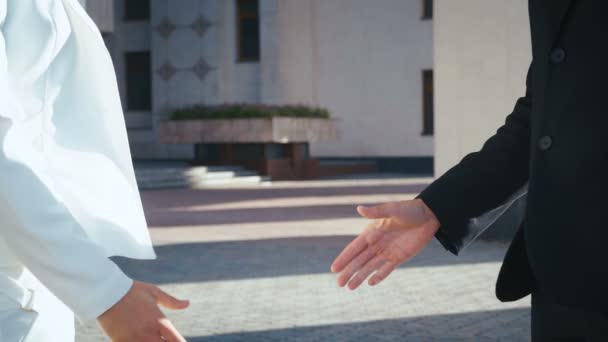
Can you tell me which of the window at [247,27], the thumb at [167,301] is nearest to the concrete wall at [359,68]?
the window at [247,27]

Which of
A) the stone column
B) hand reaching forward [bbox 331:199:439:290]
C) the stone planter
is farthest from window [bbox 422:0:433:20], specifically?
hand reaching forward [bbox 331:199:439:290]

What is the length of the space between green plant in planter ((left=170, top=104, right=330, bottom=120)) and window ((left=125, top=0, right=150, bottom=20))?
6564mm

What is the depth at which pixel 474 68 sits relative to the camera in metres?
8.62

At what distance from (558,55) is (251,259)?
20.1 feet

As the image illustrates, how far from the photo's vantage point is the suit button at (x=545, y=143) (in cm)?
149

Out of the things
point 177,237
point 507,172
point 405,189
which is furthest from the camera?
point 405,189

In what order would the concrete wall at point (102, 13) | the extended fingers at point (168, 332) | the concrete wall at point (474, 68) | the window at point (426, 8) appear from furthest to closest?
the window at point (426, 8) → the concrete wall at point (102, 13) → the concrete wall at point (474, 68) → the extended fingers at point (168, 332)

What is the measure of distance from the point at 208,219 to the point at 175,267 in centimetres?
418

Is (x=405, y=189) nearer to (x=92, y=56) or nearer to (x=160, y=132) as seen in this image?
(x=160, y=132)

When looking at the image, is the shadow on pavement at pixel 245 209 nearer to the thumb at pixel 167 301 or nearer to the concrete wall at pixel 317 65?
the concrete wall at pixel 317 65

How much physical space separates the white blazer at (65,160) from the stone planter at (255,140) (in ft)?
59.8

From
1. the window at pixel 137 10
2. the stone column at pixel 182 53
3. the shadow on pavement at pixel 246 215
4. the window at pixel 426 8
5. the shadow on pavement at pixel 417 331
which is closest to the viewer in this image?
the shadow on pavement at pixel 417 331

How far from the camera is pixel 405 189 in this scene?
53.9 feet

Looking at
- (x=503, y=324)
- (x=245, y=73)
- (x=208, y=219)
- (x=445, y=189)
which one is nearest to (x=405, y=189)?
(x=208, y=219)
